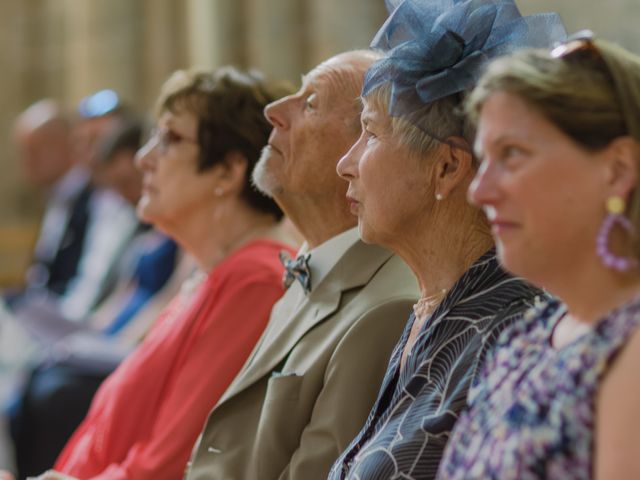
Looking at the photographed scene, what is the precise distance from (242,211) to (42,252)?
3.86m

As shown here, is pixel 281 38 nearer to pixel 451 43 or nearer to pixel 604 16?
pixel 604 16

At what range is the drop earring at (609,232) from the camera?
1.54 meters

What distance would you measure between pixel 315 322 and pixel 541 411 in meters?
1.09

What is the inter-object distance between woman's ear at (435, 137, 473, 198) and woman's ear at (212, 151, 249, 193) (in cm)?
121

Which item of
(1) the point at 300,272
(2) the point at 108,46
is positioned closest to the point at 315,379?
(1) the point at 300,272

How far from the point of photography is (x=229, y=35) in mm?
7016

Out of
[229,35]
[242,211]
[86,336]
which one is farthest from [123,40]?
[242,211]

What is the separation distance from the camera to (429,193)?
2.24 meters

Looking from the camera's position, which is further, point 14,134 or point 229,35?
point 14,134

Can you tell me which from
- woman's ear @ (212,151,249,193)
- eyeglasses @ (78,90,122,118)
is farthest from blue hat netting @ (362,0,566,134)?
eyeglasses @ (78,90,122,118)

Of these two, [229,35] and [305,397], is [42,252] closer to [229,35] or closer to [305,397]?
[229,35]

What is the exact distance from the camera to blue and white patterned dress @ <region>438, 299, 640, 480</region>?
1494mm

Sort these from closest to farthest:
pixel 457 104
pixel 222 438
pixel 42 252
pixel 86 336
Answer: pixel 457 104 → pixel 222 438 → pixel 86 336 → pixel 42 252

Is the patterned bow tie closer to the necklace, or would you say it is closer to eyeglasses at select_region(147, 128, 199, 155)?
the necklace
